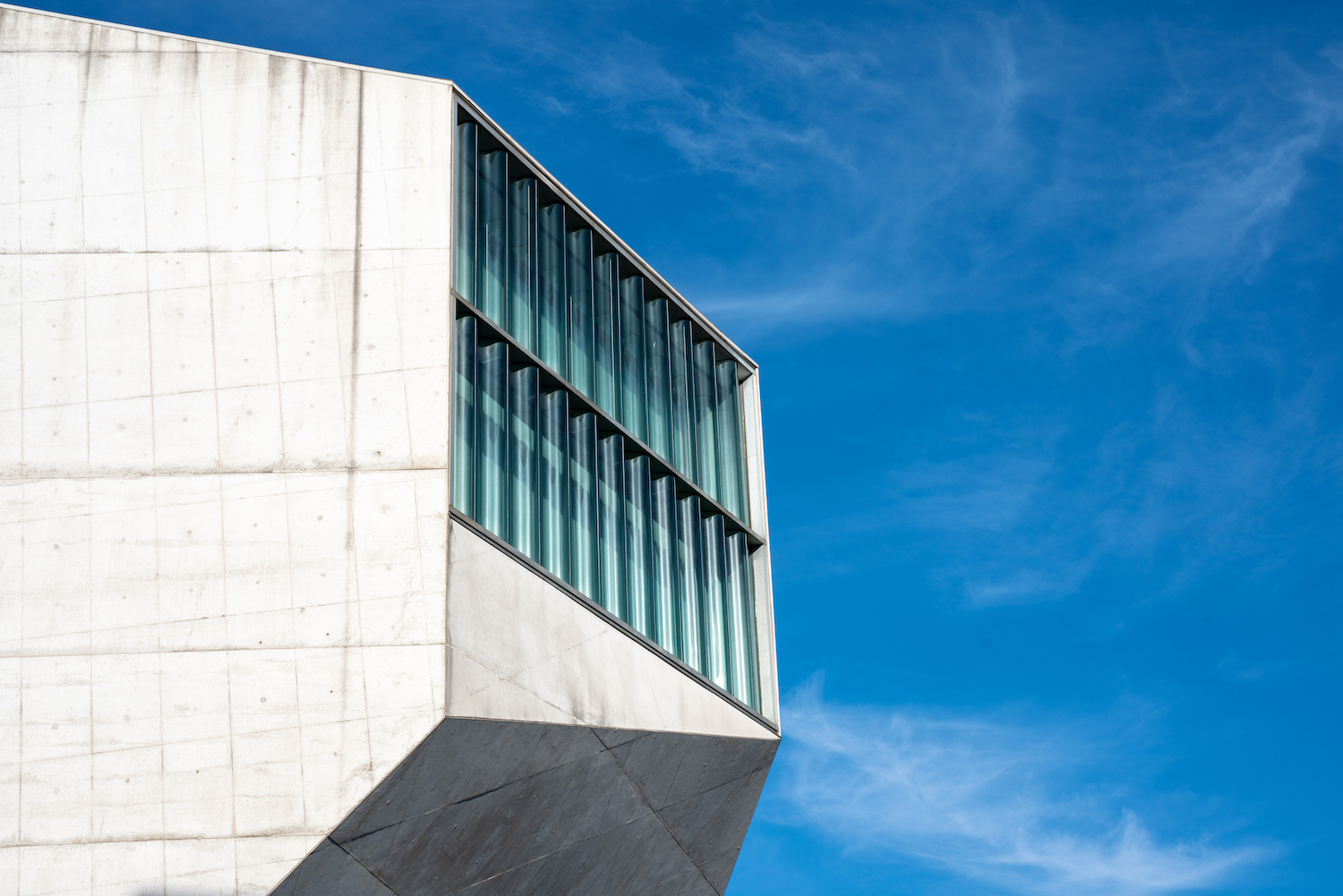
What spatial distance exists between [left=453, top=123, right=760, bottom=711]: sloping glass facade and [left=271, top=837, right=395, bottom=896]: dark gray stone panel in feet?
14.9

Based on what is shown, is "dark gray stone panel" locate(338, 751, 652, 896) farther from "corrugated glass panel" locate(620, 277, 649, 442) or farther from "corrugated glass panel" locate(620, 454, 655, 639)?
"corrugated glass panel" locate(620, 277, 649, 442)

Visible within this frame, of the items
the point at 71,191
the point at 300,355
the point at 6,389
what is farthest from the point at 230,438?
Answer: the point at 71,191

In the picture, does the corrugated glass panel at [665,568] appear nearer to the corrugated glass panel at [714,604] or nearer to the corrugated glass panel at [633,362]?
the corrugated glass panel at [714,604]

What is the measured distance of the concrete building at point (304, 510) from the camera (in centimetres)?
1872

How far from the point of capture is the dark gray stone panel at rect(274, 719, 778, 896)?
62.2 ft

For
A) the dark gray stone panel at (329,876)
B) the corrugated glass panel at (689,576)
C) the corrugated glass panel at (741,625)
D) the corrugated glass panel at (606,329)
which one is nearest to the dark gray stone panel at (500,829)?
the dark gray stone panel at (329,876)

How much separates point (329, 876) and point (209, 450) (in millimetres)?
5619

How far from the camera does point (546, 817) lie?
71.4ft

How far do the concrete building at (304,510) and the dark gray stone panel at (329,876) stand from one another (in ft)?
0.14

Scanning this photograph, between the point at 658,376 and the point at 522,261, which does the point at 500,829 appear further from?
the point at 658,376

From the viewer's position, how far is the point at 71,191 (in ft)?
71.0

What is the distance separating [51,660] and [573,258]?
10.4m

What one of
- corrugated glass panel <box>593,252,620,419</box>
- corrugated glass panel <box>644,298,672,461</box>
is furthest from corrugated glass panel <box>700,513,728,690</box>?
corrugated glass panel <box>593,252,620,419</box>

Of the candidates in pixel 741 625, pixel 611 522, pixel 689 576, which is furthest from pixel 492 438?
pixel 741 625
